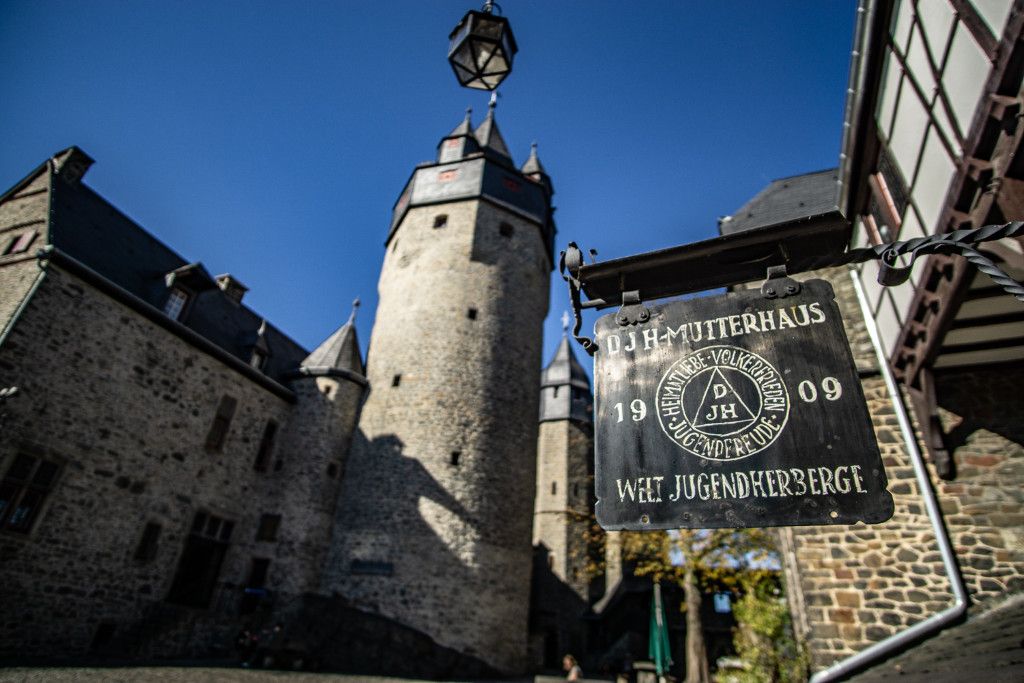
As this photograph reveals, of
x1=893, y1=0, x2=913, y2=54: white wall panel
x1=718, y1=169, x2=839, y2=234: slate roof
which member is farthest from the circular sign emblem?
x1=718, y1=169, x2=839, y2=234: slate roof

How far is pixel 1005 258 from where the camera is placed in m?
4.30

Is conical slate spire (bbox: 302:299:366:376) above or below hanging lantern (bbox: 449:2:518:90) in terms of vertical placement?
above

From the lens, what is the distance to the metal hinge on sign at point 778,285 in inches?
116

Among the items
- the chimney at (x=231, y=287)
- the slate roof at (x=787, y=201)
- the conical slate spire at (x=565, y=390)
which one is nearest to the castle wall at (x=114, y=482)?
the chimney at (x=231, y=287)

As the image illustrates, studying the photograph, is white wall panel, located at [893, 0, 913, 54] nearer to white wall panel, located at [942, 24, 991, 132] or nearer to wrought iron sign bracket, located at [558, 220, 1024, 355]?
white wall panel, located at [942, 24, 991, 132]

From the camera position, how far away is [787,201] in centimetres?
1259

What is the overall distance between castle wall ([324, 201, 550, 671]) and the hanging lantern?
11.2 m

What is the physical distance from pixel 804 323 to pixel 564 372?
85.8ft

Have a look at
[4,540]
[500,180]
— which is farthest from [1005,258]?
[500,180]

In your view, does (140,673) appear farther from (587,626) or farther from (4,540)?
(587,626)

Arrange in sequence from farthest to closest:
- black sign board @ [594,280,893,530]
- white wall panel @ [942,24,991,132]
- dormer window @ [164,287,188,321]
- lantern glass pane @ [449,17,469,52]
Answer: dormer window @ [164,287,188,321], lantern glass pane @ [449,17,469,52], white wall panel @ [942,24,991,132], black sign board @ [594,280,893,530]

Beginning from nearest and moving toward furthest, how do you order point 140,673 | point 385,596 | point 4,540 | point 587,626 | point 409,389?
point 140,673 < point 4,540 < point 385,596 < point 409,389 < point 587,626

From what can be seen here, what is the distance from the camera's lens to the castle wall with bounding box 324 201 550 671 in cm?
1338

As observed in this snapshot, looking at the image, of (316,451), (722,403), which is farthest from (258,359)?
(722,403)
